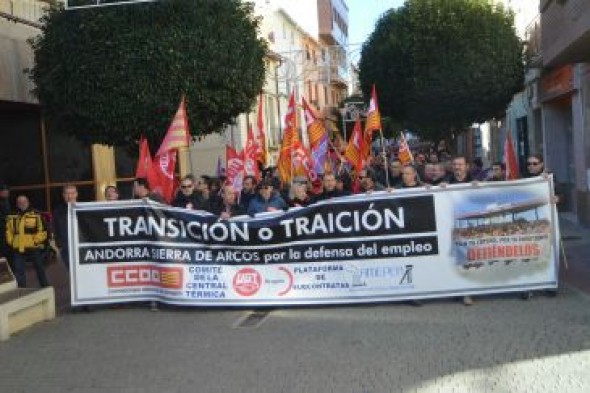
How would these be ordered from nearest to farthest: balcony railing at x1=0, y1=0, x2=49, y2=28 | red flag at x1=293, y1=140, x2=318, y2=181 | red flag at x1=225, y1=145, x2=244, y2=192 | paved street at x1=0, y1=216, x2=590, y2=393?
paved street at x1=0, y1=216, x2=590, y2=393 < red flag at x1=225, y1=145, x2=244, y2=192 < red flag at x1=293, y1=140, x2=318, y2=181 < balcony railing at x1=0, y1=0, x2=49, y2=28

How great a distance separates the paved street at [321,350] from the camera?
21.7ft

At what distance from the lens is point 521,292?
961cm

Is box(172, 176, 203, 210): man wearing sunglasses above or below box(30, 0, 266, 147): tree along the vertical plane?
below

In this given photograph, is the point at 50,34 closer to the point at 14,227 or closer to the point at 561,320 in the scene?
the point at 14,227

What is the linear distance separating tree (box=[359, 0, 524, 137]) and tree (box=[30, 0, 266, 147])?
9.44m

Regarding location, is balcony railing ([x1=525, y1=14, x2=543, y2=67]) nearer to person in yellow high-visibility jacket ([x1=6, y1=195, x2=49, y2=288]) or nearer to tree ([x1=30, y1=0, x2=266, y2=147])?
tree ([x1=30, y1=0, x2=266, y2=147])

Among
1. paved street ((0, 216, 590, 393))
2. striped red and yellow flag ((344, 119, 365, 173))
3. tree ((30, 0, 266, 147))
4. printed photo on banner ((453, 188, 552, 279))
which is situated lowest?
paved street ((0, 216, 590, 393))

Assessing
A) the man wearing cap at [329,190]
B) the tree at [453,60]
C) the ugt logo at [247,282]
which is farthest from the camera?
the tree at [453,60]

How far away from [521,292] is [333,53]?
42649 mm

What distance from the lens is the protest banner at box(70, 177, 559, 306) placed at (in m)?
9.58

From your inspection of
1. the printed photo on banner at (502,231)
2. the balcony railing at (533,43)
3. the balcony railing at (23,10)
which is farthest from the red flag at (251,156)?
the balcony railing at (533,43)

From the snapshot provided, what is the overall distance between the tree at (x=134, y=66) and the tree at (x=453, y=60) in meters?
9.44


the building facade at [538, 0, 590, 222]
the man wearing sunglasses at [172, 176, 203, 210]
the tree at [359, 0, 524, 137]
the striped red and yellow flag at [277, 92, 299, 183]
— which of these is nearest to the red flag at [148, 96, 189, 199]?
the man wearing sunglasses at [172, 176, 203, 210]

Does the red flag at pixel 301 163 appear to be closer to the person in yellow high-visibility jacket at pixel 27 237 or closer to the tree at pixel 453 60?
the person in yellow high-visibility jacket at pixel 27 237
